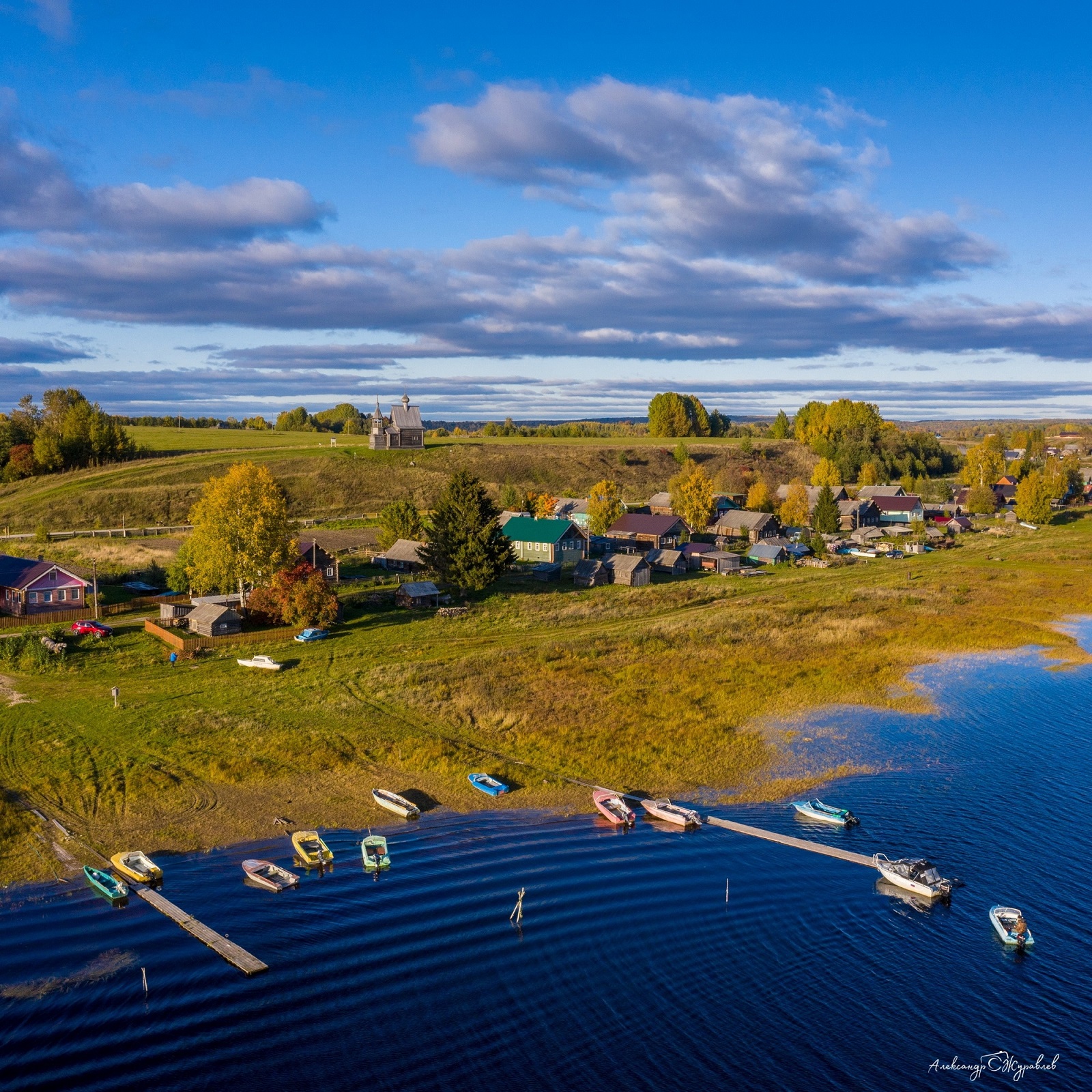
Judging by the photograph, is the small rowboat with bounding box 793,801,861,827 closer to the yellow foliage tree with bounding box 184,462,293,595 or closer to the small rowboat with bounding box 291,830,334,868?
the small rowboat with bounding box 291,830,334,868

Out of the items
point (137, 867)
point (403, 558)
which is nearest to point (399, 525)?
point (403, 558)

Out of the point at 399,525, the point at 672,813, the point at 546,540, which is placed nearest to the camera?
the point at 672,813

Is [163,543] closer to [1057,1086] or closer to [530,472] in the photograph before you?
[530,472]

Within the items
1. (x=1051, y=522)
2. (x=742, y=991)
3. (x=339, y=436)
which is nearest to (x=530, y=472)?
(x=339, y=436)

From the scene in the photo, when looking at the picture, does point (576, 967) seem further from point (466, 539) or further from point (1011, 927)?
point (466, 539)

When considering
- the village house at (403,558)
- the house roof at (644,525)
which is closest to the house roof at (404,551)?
the village house at (403,558)

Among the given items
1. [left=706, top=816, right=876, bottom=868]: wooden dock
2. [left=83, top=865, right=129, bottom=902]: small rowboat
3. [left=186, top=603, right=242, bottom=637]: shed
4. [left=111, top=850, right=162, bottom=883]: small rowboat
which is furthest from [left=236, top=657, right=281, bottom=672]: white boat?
[left=706, top=816, right=876, bottom=868]: wooden dock
